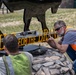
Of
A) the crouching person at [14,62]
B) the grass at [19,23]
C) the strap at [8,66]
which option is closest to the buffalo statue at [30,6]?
the crouching person at [14,62]

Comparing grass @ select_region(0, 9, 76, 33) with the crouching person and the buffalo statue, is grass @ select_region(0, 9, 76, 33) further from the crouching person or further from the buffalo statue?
the crouching person

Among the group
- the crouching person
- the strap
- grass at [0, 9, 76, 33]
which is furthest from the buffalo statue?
grass at [0, 9, 76, 33]

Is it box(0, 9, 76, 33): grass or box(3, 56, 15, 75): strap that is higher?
box(3, 56, 15, 75): strap

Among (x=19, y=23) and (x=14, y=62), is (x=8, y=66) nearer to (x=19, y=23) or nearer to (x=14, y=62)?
(x=14, y=62)

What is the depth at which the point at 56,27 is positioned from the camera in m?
5.84

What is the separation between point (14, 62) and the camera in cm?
440

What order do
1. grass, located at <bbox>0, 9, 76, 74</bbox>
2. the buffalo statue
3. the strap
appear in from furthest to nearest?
grass, located at <bbox>0, 9, 76, 74</bbox>, the buffalo statue, the strap

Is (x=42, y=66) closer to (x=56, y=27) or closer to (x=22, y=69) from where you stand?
(x=56, y=27)

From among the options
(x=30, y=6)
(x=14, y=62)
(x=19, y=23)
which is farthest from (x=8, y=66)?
(x=19, y=23)

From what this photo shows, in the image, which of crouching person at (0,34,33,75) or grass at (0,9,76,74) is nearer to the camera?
crouching person at (0,34,33,75)

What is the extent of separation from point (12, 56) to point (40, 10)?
8.93ft

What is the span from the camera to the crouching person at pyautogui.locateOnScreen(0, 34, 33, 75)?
14.3 ft

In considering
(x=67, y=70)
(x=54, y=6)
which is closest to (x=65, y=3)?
(x=54, y=6)

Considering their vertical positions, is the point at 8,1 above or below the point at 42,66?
above
